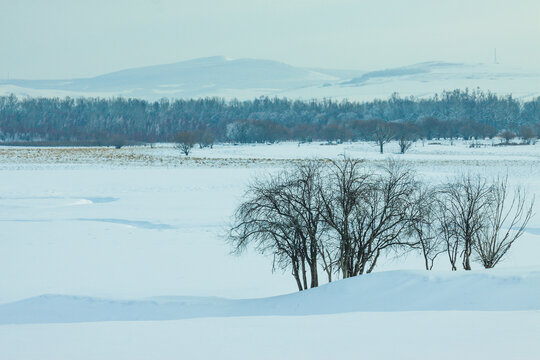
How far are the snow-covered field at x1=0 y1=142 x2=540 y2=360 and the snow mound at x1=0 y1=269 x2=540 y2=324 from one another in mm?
42

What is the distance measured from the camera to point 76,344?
11195mm

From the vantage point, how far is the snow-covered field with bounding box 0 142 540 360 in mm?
10633

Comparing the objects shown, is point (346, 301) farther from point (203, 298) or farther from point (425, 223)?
point (425, 223)

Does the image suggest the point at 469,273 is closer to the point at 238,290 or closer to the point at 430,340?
the point at 430,340

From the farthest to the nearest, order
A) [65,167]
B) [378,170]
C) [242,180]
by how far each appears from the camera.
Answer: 1. [65,167]
2. [378,170]
3. [242,180]

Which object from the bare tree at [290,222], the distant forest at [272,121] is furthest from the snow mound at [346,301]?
the distant forest at [272,121]

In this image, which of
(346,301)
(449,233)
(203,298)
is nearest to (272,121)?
(449,233)

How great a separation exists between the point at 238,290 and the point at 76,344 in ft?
31.0

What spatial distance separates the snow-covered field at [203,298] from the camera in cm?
1063

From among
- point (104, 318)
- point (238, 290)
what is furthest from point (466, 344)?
point (238, 290)

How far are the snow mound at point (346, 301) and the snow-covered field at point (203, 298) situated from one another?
4 cm

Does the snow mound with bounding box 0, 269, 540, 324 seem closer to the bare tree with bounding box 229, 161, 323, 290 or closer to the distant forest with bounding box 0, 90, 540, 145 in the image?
the bare tree with bounding box 229, 161, 323, 290

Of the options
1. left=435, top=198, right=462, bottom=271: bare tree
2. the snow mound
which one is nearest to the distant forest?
left=435, top=198, right=462, bottom=271: bare tree

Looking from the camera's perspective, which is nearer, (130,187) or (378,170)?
(130,187)
